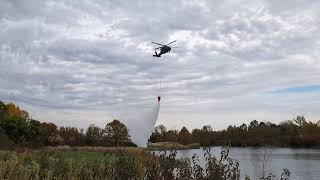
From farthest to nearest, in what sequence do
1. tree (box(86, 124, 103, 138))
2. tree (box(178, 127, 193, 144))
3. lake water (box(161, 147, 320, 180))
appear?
tree (box(178, 127, 193, 144)) < tree (box(86, 124, 103, 138)) < lake water (box(161, 147, 320, 180))

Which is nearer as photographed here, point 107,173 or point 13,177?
point 13,177

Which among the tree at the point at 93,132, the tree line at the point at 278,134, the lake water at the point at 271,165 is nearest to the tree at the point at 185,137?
the tree line at the point at 278,134

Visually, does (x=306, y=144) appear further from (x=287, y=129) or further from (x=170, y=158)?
(x=170, y=158)

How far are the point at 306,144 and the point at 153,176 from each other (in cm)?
15434

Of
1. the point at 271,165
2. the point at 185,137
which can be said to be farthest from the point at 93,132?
the point at 271,165

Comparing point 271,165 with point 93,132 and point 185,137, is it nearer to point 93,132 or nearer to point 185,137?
point 93,132

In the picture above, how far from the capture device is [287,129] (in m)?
184

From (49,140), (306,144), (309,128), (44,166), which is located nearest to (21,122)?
(49,140)

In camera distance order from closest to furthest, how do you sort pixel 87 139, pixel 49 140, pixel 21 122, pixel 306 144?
pixel 21 122 < pixel 49 140 < pixel 87 139 < pixel 306 144

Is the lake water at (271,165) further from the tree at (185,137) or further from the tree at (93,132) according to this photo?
the tree at (185,137)

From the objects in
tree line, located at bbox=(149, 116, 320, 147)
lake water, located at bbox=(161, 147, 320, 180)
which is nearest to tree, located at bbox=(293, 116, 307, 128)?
tree line, located at bbox=(149, 116, 320, 147)

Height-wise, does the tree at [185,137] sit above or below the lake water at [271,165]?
above

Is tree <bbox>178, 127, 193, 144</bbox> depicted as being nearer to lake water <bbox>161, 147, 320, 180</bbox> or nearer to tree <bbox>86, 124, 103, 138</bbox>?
tree <bbox>86, 124, 103, 138</bbox>

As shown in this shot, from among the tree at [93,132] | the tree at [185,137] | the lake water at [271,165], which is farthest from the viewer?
the tree at [185,137]
